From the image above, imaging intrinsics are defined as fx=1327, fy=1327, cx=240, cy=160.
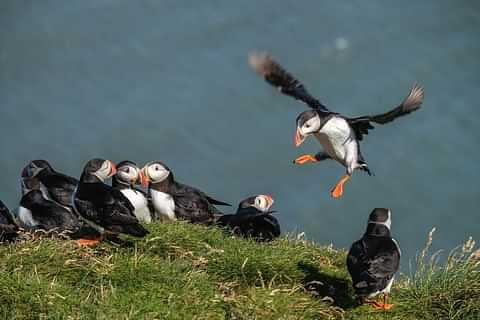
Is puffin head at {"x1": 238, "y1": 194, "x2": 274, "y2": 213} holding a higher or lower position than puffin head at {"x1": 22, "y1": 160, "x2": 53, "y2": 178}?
higher

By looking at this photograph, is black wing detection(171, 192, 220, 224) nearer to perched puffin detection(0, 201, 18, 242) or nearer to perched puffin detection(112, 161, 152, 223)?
perched puffin detection(112, 161, 152, 223)

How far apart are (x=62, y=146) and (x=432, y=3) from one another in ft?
83.0

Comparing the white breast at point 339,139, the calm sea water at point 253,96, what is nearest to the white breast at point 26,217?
the white breast at point 339,139

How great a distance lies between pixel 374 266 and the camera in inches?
419

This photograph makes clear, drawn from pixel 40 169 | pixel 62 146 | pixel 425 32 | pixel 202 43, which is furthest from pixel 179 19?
pixel 40 169

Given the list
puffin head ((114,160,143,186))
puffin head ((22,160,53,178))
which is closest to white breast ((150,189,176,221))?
puffin head ((114,160,143,186))

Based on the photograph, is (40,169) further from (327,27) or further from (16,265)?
(327,27)

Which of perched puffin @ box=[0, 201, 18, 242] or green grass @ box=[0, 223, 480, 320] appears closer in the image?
green grass @ box=[0, 223, 480, 320]

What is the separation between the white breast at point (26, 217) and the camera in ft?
39.5

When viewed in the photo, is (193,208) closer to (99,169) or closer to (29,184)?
(99,169)

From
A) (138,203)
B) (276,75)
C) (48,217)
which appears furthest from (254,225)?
(276,75)

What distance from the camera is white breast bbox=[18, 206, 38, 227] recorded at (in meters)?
12.0

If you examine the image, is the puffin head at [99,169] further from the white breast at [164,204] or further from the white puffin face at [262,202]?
the white puffin face at [262,202]

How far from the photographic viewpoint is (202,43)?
202ft
